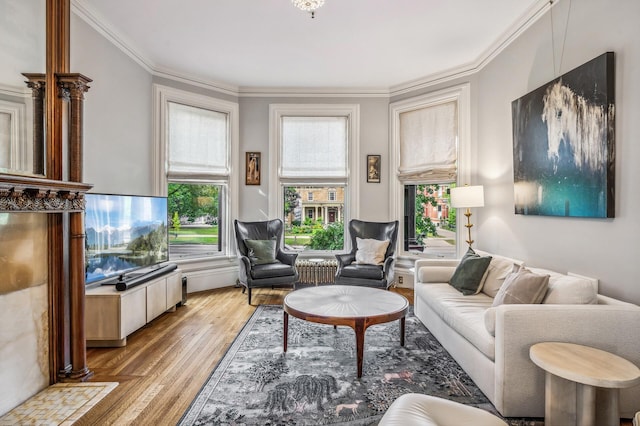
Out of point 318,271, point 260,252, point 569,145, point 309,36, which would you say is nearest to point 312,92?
point 309,36

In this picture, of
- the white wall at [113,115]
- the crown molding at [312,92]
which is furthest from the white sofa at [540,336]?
the crown molding at [312,92]

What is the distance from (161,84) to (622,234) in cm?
515

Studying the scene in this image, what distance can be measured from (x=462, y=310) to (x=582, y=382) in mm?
1174

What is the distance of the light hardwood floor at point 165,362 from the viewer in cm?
218

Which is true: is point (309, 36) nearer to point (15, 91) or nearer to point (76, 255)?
point (15, 91)

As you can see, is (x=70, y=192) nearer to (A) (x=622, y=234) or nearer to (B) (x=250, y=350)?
(B) (x=250, y=350)

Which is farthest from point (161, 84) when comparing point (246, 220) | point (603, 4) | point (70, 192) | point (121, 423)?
point (603, 4)

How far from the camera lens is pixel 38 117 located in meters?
2.37

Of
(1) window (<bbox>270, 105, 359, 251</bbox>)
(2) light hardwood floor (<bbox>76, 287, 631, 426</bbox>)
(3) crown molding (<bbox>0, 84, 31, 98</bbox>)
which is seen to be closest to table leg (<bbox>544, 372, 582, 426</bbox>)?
(2) light hardwood floor (<bbox>76, 287, 631, 426</bbox>)

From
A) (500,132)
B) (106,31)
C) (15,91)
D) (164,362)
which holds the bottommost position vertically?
(164,362)

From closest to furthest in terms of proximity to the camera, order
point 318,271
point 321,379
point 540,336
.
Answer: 1. point 540,336
2. point 321,379
3. point 318,271

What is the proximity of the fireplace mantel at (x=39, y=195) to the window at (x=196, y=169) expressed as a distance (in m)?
2.27

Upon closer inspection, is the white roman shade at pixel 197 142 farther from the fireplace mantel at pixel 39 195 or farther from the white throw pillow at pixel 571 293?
the white throw pillow at pixel 571 293

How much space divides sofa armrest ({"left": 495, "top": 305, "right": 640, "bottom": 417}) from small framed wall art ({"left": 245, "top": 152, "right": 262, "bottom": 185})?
419 centimetres
